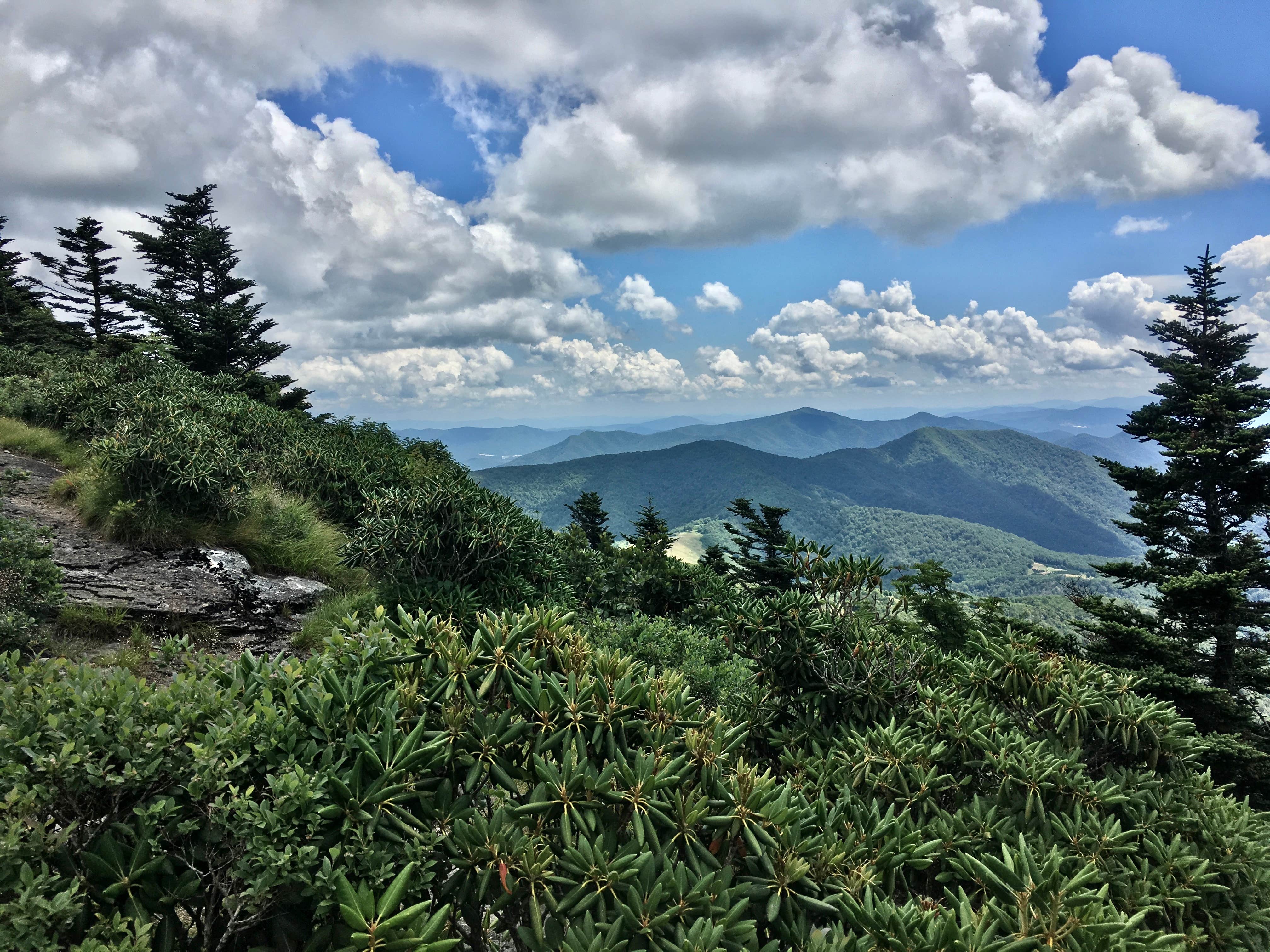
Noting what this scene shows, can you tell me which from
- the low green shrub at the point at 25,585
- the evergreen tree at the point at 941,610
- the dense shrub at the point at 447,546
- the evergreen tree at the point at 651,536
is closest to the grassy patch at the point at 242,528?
the dense shrub at the point at 447,546

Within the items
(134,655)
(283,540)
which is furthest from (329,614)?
(134,655)

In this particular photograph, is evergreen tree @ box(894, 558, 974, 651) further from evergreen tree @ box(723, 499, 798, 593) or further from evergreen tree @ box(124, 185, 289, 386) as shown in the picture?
evergreen tree @ box(124, 185, 289, 386)

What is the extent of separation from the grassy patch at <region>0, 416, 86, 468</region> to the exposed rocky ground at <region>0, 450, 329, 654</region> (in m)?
1.74

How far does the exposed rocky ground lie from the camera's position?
22.6ft

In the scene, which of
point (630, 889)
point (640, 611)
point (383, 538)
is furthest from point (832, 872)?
point (640, 611)

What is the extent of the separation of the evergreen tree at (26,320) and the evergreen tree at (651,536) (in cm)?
2618

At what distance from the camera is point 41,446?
35.0 ft

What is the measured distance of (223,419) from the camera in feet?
36.7

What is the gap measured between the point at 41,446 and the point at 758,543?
34.2 meters

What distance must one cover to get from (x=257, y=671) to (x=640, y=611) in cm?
1249

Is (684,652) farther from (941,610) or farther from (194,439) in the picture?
(941,610)

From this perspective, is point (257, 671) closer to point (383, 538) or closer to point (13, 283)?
point (383, 538)

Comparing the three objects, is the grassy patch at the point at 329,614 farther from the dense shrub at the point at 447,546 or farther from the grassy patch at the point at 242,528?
the grassy patch at the point at 242,528

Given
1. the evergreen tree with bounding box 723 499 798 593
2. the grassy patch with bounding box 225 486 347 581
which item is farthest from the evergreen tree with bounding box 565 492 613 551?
the grassy patch with bounding box 225 486 347 581
